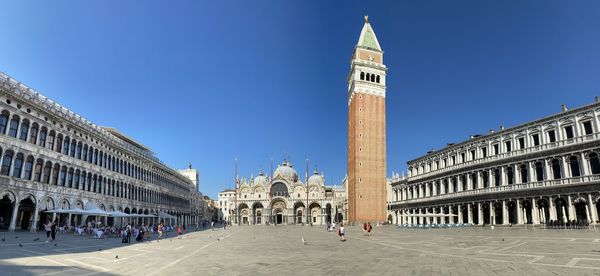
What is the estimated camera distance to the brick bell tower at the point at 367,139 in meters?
69.8

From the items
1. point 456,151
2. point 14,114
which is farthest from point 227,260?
point 456,151

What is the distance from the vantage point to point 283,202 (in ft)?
370

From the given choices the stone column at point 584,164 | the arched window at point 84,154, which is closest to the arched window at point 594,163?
the stone column at point 584,164

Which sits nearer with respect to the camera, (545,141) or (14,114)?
(14,114)

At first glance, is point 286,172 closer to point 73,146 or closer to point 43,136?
point 73,146

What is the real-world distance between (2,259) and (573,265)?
19.5 m

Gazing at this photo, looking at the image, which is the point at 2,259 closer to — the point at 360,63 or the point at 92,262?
the point at 92,262

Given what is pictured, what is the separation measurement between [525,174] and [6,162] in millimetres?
50253

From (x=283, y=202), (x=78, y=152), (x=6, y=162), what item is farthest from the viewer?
(x=283, y=202)

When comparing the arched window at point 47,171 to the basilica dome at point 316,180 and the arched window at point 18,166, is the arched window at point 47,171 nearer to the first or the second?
the arched window at point 18,166

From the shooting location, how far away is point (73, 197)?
4100cm

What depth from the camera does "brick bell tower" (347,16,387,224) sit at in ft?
229

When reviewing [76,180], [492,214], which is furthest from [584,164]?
[76,180]

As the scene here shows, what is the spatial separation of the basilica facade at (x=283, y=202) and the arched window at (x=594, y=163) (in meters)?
77.3
